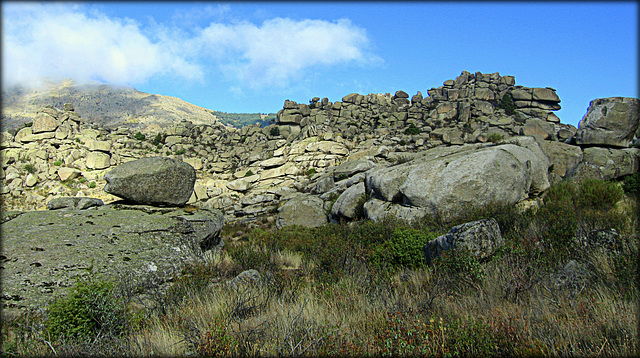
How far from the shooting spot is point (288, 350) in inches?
166

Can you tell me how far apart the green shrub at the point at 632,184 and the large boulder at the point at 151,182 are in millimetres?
18232

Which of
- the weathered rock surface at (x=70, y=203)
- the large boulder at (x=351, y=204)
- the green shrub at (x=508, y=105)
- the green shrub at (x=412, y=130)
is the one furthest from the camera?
the green shrub at (x=508, y=105)

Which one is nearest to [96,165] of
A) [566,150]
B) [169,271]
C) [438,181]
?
[169,271]

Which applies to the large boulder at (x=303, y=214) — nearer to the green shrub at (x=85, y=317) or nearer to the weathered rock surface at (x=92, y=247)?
the weathered rock surface at (x=92, y=247)

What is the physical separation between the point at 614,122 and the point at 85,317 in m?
22.4

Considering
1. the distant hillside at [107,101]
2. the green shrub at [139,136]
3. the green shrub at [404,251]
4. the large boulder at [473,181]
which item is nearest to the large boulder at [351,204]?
the large boulder at [473,181]

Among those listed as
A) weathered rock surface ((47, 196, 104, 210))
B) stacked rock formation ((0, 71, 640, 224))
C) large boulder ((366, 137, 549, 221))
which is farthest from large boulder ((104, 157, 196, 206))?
large boulder ((366, 137, 549, 221))

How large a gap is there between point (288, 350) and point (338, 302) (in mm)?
1695

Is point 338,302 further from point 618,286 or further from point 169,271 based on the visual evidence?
point 169,271

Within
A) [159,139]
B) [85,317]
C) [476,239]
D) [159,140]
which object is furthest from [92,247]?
[159,139]

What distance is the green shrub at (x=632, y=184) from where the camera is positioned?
13.5m

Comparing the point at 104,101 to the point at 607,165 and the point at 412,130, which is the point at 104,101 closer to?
the point at 412,130

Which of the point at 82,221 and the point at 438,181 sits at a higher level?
the point at 438,181

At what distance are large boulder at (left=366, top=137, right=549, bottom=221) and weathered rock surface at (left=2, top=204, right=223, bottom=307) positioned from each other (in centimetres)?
895
